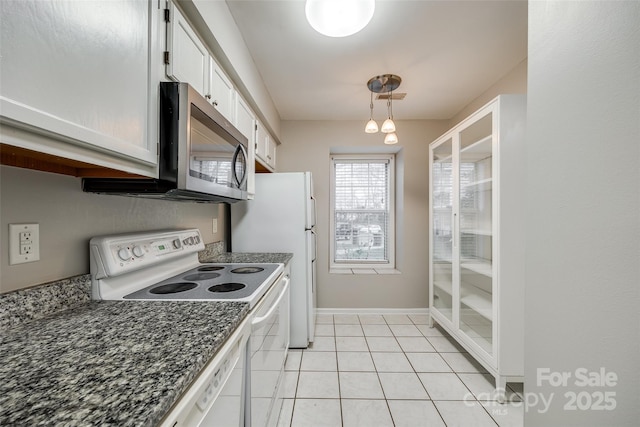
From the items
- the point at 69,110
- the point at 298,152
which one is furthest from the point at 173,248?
the point at 298,152

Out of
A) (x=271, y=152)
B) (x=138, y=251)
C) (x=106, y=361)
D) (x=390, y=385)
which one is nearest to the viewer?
(x=106, y=361)

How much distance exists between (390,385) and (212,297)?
151 cm

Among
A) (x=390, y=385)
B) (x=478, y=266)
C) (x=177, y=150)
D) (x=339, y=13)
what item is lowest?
(x=390, y=385)

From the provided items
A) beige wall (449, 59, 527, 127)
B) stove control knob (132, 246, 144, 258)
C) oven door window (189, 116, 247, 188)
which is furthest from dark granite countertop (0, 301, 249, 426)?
beige wall (449, 59, 527, 127)

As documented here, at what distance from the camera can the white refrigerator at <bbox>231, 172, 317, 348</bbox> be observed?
2367 mm

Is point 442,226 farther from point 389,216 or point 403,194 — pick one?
point 389,216

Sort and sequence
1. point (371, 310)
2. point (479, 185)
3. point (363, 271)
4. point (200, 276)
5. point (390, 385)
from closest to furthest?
point (200, 276) → point (390, 385) → point (479, 185) → point (371, 310) → point (363, 271)

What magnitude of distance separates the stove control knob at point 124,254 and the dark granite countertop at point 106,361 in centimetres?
21

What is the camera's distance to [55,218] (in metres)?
0.89

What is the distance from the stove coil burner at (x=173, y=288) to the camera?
116 centimetres

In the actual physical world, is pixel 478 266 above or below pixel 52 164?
below

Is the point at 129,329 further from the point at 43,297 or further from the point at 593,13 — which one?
the point at 593,13

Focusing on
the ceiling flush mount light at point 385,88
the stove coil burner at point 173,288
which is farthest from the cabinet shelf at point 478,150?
the stove coil burner at point 173,288

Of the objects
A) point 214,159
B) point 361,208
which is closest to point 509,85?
point 361,208
